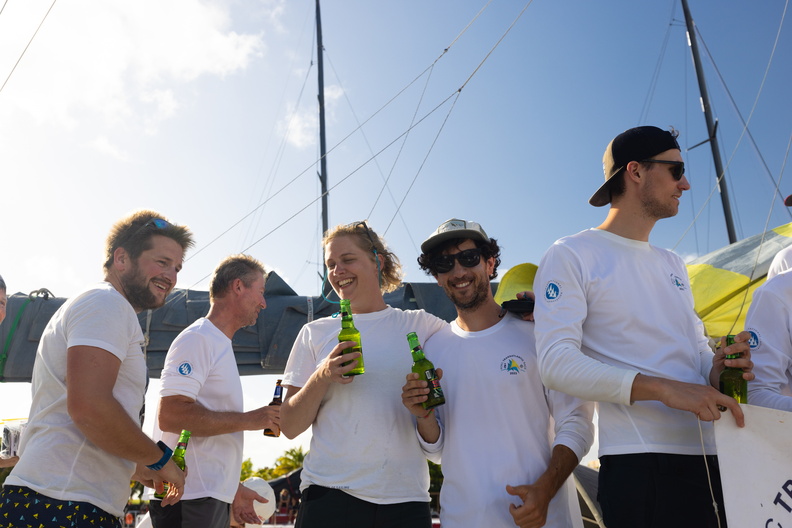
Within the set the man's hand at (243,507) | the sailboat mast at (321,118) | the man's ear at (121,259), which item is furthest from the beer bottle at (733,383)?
the sailboat mast at (321,118)

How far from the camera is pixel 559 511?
2.43 meters

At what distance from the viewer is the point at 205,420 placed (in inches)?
128

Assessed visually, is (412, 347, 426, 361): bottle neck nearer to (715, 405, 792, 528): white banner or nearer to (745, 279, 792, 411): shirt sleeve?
(715, 405, 792, 528): white banner

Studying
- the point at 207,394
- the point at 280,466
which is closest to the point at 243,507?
the point at 207,394

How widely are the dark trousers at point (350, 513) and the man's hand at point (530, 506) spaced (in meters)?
0.46

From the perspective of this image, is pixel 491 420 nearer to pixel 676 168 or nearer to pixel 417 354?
pixel 417 354

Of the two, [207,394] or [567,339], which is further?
[207,394]

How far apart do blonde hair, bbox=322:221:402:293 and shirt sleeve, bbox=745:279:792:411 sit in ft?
5.28

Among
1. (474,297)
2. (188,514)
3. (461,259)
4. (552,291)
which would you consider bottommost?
(188,514)

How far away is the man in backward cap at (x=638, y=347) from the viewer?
6.59 ft

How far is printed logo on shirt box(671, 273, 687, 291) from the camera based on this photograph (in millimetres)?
2375

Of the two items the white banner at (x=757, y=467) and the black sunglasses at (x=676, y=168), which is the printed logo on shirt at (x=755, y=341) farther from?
the black sunglasses at (x=676, y=168)

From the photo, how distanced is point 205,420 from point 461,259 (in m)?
1.56

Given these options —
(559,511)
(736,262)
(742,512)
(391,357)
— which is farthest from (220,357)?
(736,262)
